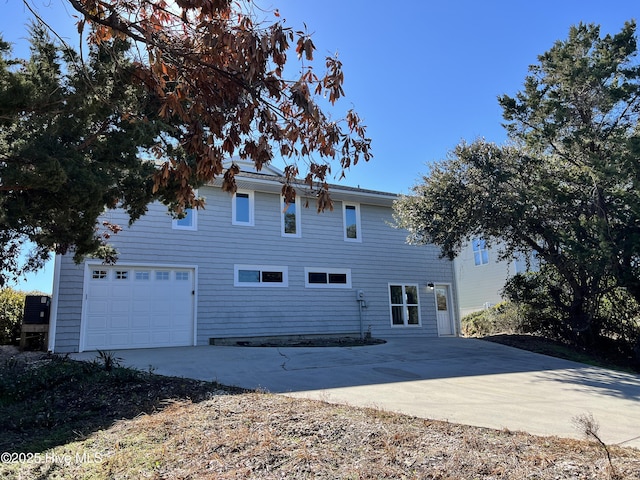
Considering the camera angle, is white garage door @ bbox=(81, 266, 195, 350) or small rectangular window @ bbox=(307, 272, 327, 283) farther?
A: small rectangular window @ bbox=(307, 272, 327, 283)

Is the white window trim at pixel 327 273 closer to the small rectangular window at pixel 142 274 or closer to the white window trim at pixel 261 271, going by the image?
the white window trim at pixel 261 271

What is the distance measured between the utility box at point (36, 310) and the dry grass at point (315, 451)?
773cm

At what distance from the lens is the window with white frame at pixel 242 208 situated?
13.2 m

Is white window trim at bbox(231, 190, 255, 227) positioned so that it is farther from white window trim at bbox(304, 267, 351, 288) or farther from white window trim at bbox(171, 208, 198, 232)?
white window trim at bbox(304, 267, 351, 288)

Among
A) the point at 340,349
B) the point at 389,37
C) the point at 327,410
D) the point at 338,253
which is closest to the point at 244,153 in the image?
the point at 327,410

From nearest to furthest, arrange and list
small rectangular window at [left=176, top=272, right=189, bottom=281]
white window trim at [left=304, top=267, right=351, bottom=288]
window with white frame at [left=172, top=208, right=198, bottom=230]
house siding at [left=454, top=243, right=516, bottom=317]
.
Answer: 1. small rectangular window at [left=176, top=272, right=189, bottom=281]
2. window with white frame at [left=172, top=208, right=198, bottom=230]
3. white window trim at [left=304, top=267, right=351, bottom=288]
4. house siding at [left=454, top=243, right=516, bottom=317]

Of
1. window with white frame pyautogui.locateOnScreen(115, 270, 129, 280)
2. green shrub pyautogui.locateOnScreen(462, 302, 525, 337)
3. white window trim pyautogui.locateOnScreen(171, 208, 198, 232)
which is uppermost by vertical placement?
white window trim pyautogui.locateOnScreen(171, 208, 198, 232)

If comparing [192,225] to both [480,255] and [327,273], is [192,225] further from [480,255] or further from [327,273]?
[480,255]

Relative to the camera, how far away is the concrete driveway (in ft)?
16.1

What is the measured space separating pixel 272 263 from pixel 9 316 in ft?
23.6

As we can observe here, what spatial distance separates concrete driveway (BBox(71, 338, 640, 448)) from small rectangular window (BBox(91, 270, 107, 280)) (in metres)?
2.12

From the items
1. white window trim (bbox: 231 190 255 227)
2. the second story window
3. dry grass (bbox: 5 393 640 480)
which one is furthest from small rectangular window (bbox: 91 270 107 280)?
dry grass (bbox: 5 393 640 480)

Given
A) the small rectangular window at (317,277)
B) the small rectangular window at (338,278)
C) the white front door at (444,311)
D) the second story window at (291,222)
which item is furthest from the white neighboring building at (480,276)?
the second story window at (291,222)

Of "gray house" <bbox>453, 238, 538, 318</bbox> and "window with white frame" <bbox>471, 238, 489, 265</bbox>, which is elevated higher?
"window with white frame" <bbox>471, 238, 489, 265</bbox>
